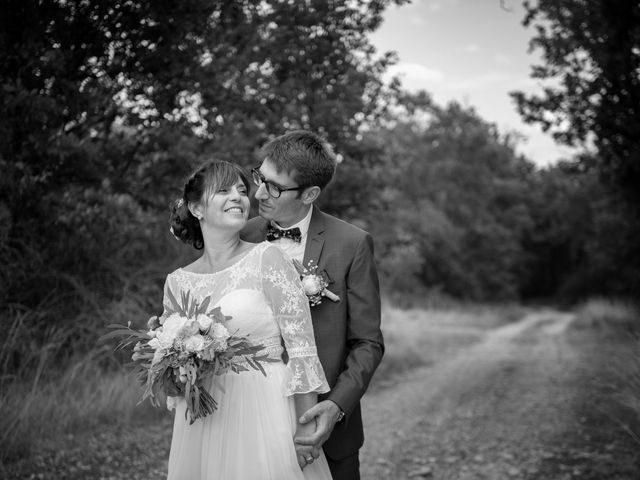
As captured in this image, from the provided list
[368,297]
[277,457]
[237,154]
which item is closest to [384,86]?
[237,154]

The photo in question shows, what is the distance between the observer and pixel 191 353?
2441mm

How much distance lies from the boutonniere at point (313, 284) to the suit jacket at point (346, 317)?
36 mm

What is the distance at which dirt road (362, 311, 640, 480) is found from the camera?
5504mm

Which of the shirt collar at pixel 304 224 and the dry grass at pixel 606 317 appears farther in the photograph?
the dry grass at pixel 606 317

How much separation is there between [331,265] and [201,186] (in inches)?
31.0

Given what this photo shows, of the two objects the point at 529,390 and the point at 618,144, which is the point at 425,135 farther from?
the point at 529,390

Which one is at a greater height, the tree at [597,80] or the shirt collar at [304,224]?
the tree at [597,80]

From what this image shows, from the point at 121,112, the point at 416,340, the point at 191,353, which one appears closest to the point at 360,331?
the point at 191,353

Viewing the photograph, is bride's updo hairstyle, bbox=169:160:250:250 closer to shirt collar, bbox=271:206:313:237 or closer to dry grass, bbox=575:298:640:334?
shirt collar, bbox=271:206:313:237

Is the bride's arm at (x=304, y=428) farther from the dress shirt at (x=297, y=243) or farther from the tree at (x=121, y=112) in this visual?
the tree at (x=121, y=112)

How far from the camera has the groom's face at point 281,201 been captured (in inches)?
121

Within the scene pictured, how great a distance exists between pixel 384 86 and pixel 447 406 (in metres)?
4.65

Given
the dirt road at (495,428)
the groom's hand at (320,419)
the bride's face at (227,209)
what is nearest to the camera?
the groom's hand at (320,419)

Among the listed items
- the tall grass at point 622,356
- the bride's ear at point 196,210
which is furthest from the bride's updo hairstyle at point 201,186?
the tall grass at point 622,356
